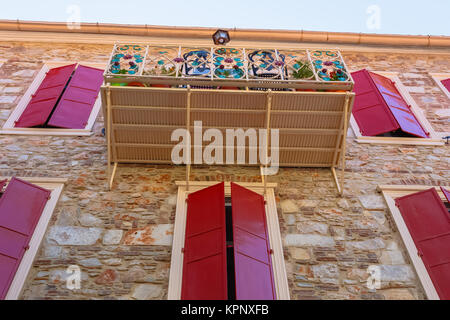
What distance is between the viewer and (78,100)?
8172mm

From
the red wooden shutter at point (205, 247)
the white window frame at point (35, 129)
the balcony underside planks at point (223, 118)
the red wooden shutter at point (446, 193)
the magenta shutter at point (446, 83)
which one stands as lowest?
the red wooden shutter at point (205, 247)

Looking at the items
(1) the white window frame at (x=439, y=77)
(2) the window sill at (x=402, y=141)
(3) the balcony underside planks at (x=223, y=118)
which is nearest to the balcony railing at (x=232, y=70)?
(3) the balcony underside planks at (x=223, y=118)

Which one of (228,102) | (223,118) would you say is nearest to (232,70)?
(228,102)

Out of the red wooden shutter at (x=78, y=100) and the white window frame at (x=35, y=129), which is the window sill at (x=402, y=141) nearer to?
the white window frame at (x=35, y=129)

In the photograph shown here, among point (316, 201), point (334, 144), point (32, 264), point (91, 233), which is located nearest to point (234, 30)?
point (334, 144)

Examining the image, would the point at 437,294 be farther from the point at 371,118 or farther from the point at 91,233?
the point at 91,233

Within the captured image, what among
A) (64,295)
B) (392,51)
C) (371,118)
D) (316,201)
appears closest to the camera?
(64,295)

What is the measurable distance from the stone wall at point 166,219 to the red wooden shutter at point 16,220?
23cm

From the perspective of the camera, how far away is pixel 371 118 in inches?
316

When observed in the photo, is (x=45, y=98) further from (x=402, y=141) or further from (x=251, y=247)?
Result: (x=402, y=141)

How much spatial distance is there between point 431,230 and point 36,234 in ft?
16.2

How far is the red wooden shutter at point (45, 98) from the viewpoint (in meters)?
7.62

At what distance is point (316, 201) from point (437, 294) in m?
1.95

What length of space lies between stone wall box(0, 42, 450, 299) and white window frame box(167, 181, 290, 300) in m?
0.10
